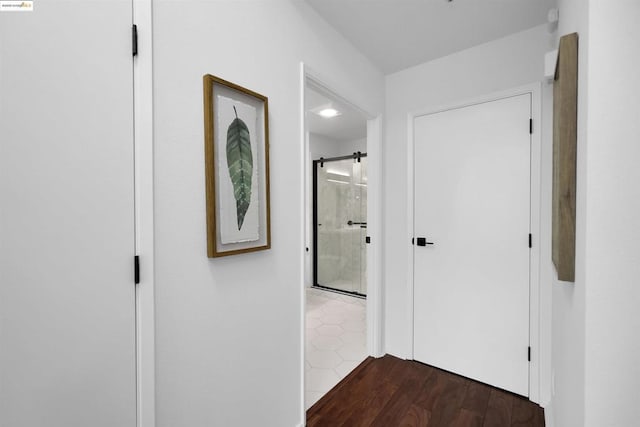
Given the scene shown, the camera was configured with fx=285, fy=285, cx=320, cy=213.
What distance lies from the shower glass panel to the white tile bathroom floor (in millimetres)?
455

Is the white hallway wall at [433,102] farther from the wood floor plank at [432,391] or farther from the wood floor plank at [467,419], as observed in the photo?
the wood floor plank at [467,419]

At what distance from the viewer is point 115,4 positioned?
913 millimetres

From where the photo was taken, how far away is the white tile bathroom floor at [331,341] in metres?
2.14

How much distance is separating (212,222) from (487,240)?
1.91 m

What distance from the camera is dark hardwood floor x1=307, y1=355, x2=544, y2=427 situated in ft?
5.65

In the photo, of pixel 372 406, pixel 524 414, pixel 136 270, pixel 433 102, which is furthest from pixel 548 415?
pixel 136 270

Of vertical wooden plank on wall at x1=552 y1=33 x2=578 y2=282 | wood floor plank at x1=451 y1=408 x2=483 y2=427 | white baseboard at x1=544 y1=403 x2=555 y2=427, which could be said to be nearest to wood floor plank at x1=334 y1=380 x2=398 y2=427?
wood floor plank at x1=451 y1=408 x2=483 y2=427

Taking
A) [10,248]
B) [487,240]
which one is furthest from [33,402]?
[487,240]

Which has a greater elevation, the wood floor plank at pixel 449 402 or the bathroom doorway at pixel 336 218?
the bathroom doorway at pixel 336 218

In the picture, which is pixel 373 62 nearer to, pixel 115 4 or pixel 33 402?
pixel 115 4

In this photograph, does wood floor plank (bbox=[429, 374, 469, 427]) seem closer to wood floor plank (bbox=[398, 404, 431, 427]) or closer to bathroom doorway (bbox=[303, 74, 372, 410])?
wood floor plank (bbox=[398, 404, 431, 427])

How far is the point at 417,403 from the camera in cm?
188

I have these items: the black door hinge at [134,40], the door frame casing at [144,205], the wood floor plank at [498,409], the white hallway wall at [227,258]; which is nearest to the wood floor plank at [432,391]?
the wood floor plank at [498,409]

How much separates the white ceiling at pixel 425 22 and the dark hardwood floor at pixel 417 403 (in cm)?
249
